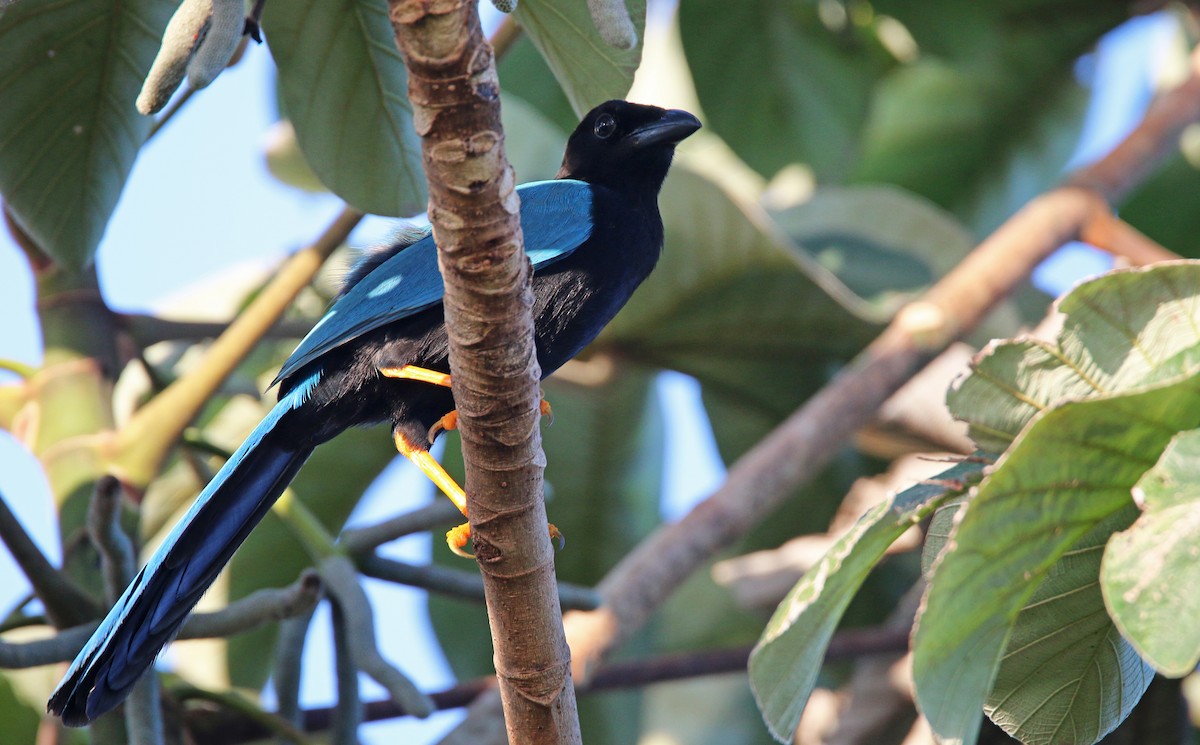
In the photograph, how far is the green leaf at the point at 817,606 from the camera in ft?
5.23

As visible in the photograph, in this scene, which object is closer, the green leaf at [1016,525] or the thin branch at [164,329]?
the green leaf at [1016,525]

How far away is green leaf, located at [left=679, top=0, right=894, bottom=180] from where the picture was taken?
15.2 feet

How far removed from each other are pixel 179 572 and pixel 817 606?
135cm

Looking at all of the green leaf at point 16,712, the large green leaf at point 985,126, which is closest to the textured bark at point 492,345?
the green leaf at point 16,712

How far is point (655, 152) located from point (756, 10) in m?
1.60

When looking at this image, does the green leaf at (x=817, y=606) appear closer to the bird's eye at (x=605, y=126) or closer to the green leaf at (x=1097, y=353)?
the green leaf at (x=1097, y=353)

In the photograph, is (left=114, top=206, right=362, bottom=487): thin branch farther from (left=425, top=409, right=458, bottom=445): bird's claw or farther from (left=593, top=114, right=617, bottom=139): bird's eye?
(left=593, top=114, right=617, bottom=139): bird's eye

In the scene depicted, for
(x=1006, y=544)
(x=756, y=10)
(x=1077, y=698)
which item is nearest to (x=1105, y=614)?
(x=1077, y=698)

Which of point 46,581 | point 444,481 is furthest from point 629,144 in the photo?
point 46,581

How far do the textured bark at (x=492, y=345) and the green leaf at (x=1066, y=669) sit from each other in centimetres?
67

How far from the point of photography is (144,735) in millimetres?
2311

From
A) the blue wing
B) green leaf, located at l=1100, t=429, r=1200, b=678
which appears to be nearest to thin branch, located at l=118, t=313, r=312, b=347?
the blue wing

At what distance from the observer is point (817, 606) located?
5.28ft

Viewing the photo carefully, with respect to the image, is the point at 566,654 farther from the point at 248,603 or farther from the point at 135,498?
the point at 135,498
